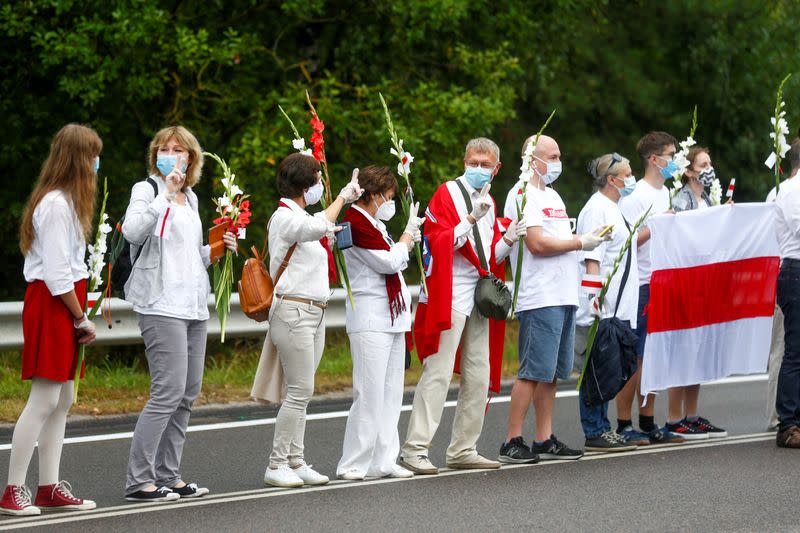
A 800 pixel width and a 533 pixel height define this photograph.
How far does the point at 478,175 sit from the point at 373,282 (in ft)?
3.19

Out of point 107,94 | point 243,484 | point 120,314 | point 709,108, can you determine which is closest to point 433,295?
point 243,484

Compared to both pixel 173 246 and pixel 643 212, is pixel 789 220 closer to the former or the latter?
pixel 643 212

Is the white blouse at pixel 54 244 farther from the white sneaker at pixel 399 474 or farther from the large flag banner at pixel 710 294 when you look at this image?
the large flag banner at pixel 710 294

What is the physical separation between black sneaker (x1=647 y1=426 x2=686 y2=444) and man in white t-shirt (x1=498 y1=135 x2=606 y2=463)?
2.97 ft

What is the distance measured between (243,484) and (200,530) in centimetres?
129

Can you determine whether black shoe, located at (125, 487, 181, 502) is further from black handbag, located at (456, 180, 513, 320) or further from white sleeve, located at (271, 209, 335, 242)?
black handbag, located at (456, 180, 513, 320)

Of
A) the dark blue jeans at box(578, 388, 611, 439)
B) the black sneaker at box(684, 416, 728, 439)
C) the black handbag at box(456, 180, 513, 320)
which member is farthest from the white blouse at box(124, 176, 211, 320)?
the black sneaker at box(684, 416, 728, 439)

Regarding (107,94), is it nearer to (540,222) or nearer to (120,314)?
(120,314)

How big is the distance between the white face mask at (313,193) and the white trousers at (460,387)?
1.21 meters

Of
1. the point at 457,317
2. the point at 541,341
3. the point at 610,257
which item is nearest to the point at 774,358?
the point at 610,257

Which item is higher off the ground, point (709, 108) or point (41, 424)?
point (709, 108)

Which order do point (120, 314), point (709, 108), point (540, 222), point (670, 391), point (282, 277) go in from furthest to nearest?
point (709, 108) < point (120, 314) < point (670, 391) < point (540, 222) < point (282, 277)

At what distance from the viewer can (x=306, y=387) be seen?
320 inches

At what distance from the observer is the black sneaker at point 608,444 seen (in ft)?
30.9
